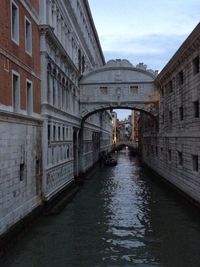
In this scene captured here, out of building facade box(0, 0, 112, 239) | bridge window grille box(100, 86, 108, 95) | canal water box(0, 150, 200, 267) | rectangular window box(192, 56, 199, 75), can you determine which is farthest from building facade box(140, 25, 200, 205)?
building facade box(0, 0, 112, 239)

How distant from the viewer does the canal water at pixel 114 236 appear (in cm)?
1065

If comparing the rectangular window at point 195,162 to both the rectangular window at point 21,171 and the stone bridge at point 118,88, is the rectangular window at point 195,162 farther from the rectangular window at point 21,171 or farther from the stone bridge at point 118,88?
the stone bridge at point 118,88

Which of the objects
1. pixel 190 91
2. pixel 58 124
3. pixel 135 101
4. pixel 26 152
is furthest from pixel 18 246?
pixel 135 101

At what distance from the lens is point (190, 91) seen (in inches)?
747

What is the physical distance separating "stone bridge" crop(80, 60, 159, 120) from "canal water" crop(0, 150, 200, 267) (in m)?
10.3

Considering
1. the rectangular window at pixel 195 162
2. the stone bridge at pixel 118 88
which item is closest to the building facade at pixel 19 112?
the rectangular window at pixel 195 162

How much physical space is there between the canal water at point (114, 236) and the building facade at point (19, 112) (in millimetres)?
1022

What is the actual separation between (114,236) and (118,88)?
1743 centimetres

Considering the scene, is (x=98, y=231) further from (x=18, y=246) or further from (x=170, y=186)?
(x=170, y=186)

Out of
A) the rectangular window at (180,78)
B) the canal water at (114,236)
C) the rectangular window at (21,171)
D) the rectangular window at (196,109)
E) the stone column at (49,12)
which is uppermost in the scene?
the stone column at (49,12)

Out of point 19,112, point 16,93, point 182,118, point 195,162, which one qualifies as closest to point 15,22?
point 16,93

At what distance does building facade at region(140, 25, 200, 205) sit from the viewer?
57.9 feet

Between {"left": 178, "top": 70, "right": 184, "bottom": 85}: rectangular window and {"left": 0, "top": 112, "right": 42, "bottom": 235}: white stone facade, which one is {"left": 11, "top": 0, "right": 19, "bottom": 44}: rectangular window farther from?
{"left": 178, "top": 70, "right": 184, "bottom": 85}: rectangular window

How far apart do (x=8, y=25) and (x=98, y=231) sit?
7060 millimetres
